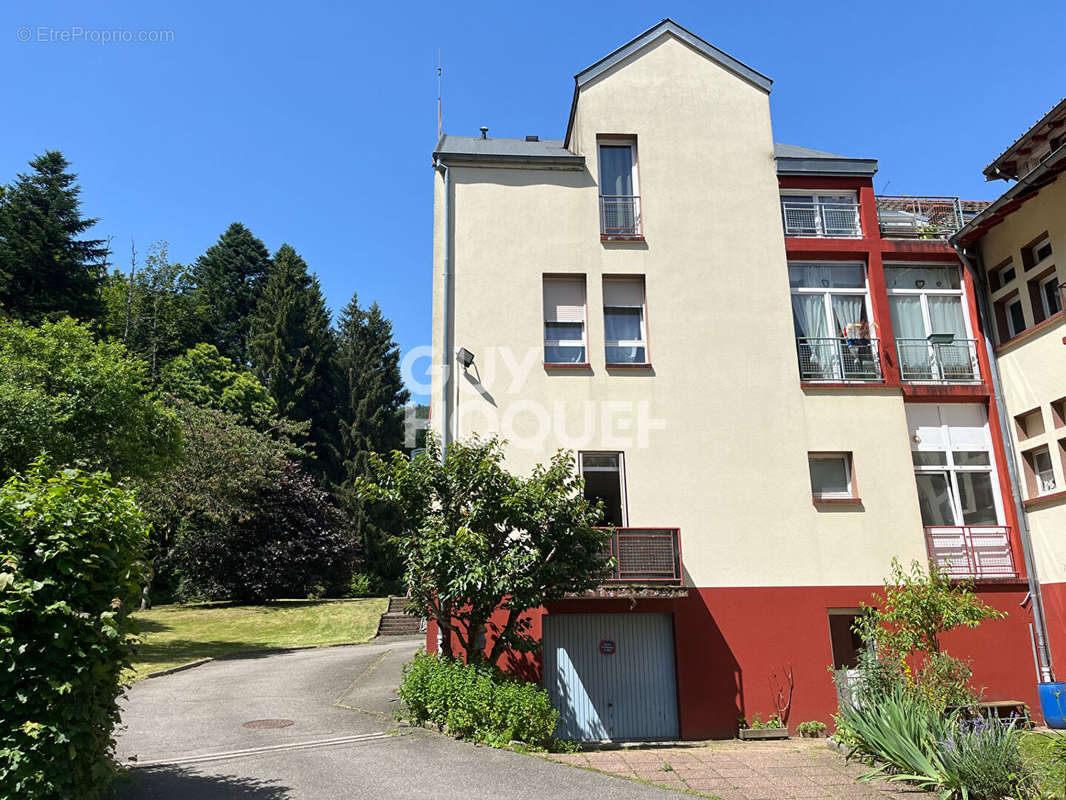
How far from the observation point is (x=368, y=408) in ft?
166

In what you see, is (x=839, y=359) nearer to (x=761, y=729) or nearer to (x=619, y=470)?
(x=619, y=470)

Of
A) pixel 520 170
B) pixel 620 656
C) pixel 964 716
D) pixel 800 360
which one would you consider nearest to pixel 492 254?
pixel 520 170

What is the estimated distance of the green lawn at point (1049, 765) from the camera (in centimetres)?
764

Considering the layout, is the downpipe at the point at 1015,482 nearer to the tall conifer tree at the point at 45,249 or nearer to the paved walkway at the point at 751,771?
the paved walkway at the point at 751,771

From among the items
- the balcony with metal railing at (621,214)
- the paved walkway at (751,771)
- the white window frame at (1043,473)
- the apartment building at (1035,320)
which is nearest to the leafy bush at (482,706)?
the paved walkway at (751,771)

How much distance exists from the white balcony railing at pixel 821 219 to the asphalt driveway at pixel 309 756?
1264 centimetres

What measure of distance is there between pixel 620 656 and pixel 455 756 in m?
4.97

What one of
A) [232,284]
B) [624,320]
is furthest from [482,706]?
[232,284]

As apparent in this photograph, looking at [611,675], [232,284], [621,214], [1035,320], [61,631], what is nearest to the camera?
[61,631]

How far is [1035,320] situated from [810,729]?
31.7ft

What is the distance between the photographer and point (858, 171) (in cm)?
1694

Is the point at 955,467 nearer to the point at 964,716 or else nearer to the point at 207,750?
the point at 964,716

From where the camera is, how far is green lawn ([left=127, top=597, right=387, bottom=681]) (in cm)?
2252

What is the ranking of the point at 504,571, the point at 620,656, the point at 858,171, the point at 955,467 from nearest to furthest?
the point at 504,571
the point at 620,656
the point at 955,467
the point at 858,171
